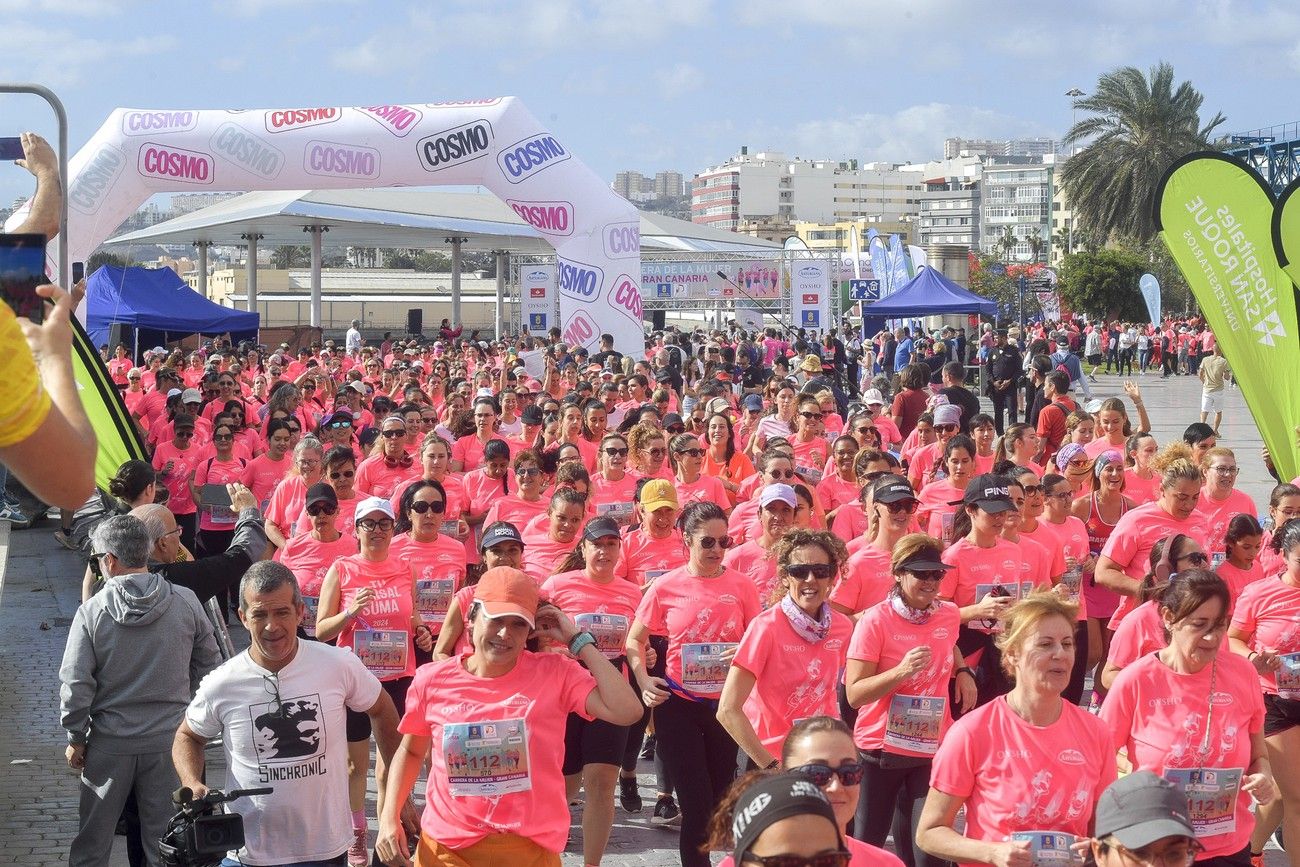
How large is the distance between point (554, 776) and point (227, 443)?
23.2 feet

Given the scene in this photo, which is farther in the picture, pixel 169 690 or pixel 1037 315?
pixel 1037 315

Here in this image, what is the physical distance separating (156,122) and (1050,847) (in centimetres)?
1874

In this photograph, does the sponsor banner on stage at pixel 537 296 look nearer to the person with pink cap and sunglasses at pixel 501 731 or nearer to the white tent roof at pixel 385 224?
the white tent roof at pixel 385 224

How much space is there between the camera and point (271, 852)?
491 cm

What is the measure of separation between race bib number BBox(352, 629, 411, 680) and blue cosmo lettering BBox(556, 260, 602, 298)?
14.8m

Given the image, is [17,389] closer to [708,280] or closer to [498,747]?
[498,747]

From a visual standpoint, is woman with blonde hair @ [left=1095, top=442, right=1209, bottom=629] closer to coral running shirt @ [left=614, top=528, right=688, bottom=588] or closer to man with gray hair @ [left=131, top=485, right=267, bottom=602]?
coral running shirt @ [left=614, top=528, right=688, bottom=588]

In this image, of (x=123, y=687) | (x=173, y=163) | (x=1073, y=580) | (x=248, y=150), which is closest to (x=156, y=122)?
(x=173, y=163)

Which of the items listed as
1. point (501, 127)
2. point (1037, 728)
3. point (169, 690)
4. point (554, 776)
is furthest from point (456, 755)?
point (501, 127)

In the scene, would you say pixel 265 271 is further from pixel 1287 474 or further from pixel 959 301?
pixel 1287 474

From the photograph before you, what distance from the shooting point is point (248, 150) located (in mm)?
20688

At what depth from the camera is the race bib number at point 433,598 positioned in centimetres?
763

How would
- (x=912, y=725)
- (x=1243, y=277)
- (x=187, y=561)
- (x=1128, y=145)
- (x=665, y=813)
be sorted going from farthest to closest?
(x=1128, y=145), (x=1243, y=277), (x=665, y=813), (x=187, y=561), (x=912, y=725)

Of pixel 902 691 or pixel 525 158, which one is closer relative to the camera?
pixel 902 691
